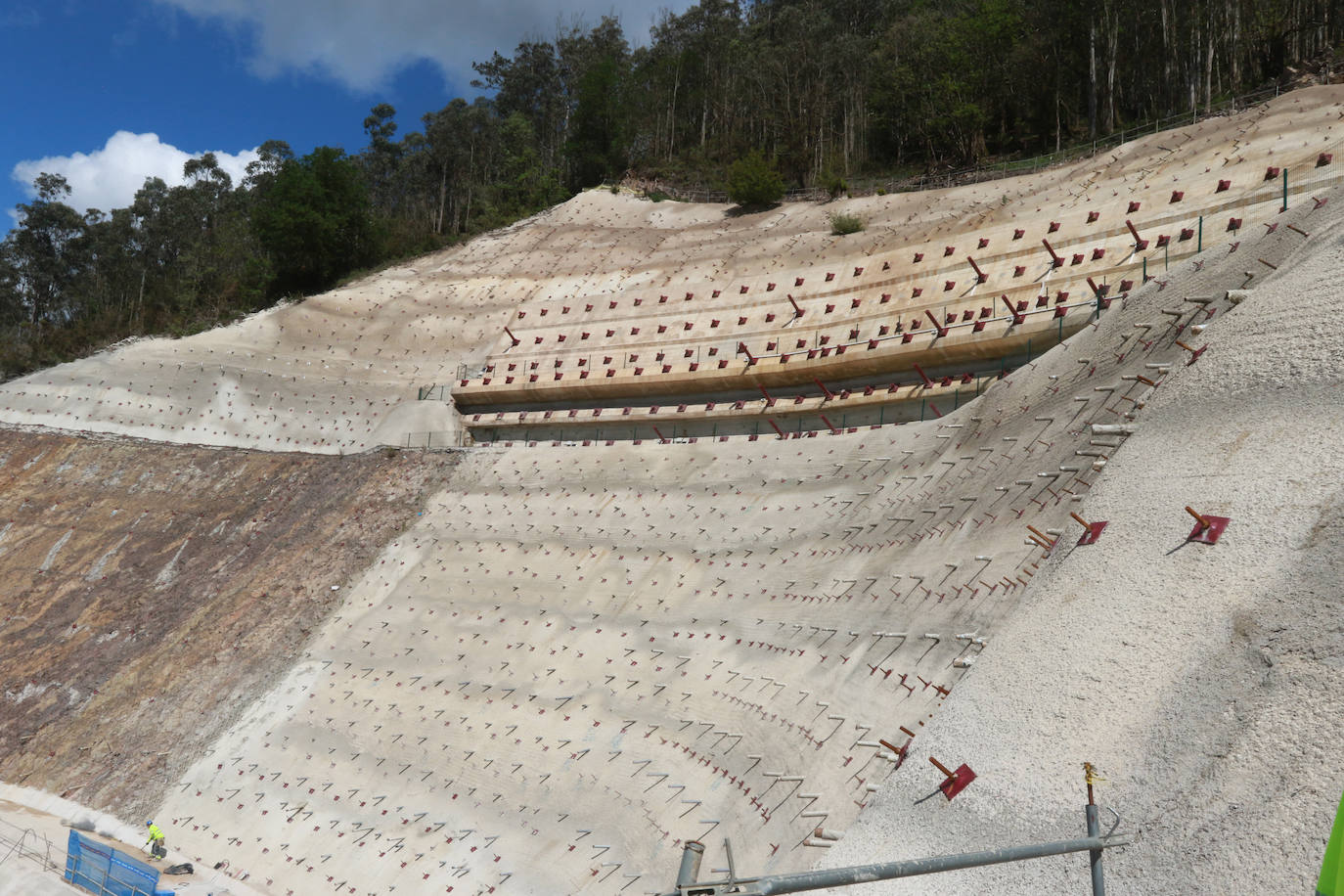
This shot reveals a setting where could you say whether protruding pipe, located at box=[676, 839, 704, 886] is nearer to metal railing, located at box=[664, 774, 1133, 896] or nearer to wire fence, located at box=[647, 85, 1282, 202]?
metal railing, located at box=[664, 774, 1133, 896]

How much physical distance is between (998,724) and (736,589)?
999 centimetres

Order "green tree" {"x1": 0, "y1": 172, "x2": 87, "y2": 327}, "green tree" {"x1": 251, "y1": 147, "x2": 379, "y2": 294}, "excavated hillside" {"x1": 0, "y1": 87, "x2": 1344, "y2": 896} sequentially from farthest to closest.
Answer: "green tree" {"x1": 0, "y1": 172, "x2": 87, "y2": 327}
"green tree" {"x1": 251, "y1": 147, "x2": 379, "y2": 294}
"excavated hillside" {"x1": 0, "y1": 87, "x2": 1344, "y2": 896}

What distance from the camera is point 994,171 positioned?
1467 inches

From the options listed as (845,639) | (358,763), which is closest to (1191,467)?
(845,639)

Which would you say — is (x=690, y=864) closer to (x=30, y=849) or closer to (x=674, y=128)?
(x=30, y=849)

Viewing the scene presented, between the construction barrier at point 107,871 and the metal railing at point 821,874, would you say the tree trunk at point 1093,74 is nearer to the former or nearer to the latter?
the metal railing at point 821,874

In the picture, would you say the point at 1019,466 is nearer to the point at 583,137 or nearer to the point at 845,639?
the point at 845,639

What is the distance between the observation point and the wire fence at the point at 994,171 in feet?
105

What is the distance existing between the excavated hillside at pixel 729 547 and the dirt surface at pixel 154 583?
0.47 ft

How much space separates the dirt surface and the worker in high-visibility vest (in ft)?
6.54

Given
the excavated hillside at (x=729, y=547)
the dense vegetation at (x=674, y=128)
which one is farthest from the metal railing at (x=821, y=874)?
the dense vegetation at (x=674, y=128)

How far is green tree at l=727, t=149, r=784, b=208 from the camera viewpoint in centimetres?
4194

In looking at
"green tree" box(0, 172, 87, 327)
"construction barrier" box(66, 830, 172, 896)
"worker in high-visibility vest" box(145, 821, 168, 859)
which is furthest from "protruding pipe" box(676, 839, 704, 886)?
"green tree" box(0, 172, 87, 327)

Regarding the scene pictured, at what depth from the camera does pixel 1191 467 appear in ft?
41.4
